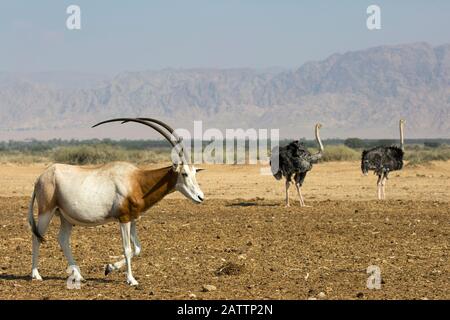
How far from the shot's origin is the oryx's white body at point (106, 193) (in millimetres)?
11195

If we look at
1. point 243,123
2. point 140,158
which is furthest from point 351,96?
point 140,158

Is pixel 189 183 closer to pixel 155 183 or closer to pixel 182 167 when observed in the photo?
pixel 182 167

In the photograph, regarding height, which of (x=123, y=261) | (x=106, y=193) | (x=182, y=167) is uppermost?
(x=182, y=167)

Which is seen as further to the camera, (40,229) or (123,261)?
(40,229)

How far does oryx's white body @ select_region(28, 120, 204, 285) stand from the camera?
1120 cm

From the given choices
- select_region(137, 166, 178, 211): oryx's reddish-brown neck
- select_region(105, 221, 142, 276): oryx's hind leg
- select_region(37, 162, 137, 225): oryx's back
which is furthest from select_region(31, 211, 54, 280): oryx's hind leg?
select_region(137, 166, 178, 211): oryx's reddish-brown neck

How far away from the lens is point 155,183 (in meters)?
11.4

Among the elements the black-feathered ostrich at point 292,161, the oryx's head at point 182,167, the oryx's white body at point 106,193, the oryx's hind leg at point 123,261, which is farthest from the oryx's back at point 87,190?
the black-feathered ostrich at point 292,161

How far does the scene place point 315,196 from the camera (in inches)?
1038

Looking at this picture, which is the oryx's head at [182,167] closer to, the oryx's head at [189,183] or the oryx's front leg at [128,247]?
the oryx's head at [189,183]

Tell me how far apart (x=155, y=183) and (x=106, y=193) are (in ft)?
2.04

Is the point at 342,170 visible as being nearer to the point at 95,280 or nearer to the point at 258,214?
the point at 258,214

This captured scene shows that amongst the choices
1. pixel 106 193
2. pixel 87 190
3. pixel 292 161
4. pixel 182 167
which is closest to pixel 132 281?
pixel 106 193

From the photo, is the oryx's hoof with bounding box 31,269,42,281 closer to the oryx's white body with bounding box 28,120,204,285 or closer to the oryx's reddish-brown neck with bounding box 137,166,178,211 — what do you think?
the oryx's white body with bounding box 28,120,204,285
